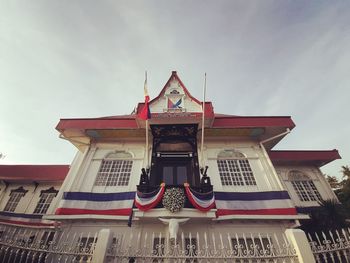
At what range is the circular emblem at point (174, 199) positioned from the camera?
8.05 m

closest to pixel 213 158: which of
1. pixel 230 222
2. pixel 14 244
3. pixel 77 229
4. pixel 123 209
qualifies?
pixel 230 222

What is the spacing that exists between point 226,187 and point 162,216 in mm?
3973

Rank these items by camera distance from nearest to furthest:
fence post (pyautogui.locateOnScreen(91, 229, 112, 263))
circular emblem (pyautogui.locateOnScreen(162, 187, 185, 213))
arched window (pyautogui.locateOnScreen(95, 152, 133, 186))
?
fence post (pyautogui.locateOnScreen(91, 229, 112, 263)) < circular emblem (pyautogui.locateOnScreen(162, 187, 185, 213)) < arched window (pyautogui.locateOnScreen(95, 152, 133, 186))

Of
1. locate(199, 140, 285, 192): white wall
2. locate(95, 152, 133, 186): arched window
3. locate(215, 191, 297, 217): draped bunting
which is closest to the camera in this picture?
locate(215, 191, 297, 217): draped bunting

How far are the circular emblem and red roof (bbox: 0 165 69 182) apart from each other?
9.69 meters

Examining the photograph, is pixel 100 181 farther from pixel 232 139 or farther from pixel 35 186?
pixel 232 139

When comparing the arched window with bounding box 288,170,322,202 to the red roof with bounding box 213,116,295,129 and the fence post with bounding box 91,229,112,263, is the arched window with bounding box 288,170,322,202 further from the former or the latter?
the fence post with bounding box 91,229,112,263

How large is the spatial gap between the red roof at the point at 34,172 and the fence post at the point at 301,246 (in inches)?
579

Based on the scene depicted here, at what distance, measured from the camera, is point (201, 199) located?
327 inches

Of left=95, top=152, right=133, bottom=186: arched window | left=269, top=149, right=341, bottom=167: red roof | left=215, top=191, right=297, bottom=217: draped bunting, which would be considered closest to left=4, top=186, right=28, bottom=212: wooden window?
left=95, top=152, right=133, bottom=186: arched window

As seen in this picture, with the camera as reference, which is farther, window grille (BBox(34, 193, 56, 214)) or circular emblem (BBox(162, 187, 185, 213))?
window grille (BBox(34, 193, 56, 214))

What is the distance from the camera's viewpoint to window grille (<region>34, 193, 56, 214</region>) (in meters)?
13.0

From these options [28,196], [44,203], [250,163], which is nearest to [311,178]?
[250,163]

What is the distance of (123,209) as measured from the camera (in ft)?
28.3
